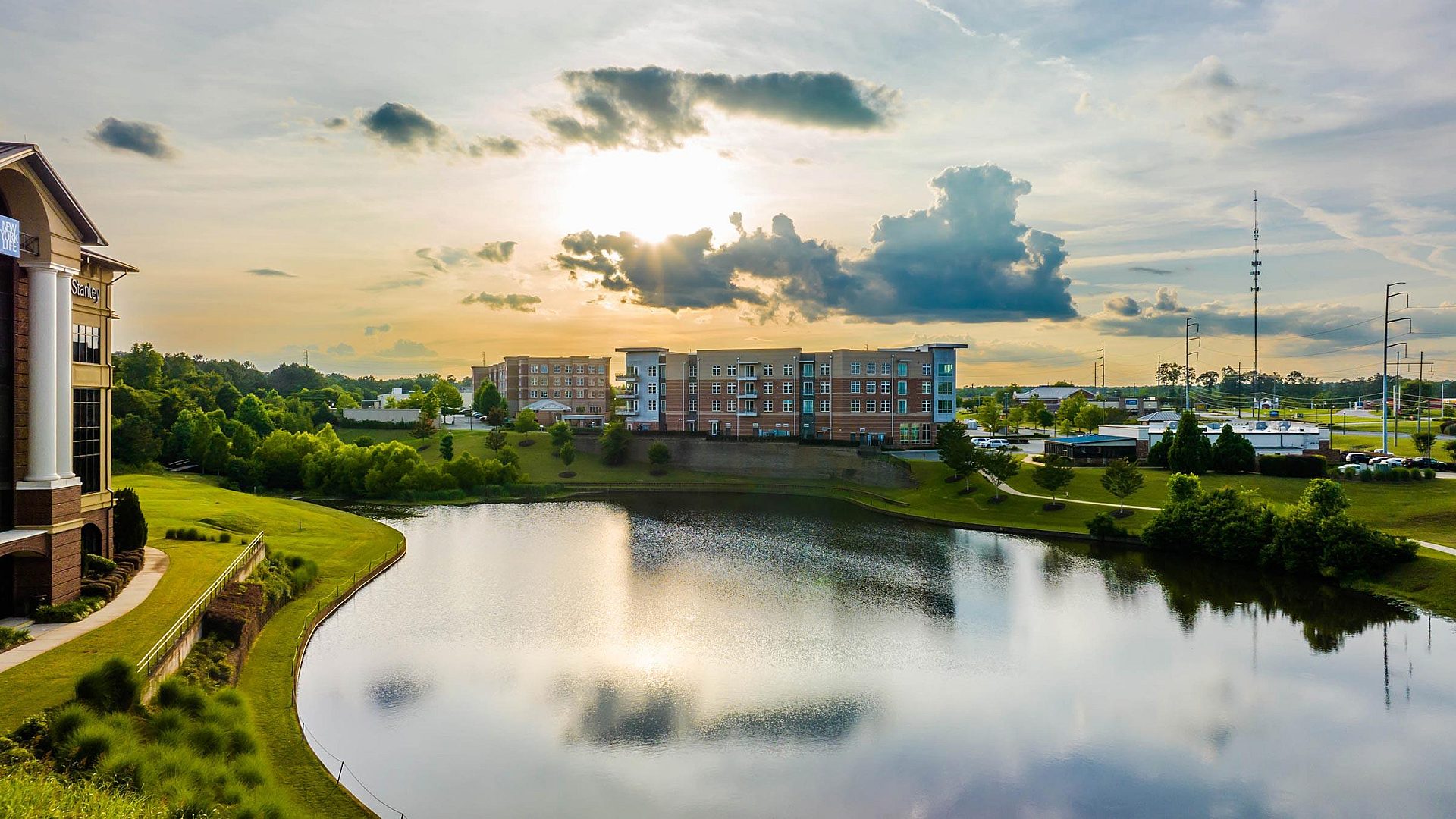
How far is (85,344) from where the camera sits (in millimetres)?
23938

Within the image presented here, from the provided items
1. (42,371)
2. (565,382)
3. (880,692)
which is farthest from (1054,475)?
(565,382)

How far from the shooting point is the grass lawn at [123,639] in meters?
15.5

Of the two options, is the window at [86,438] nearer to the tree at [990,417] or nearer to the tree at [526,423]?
the tree at [526,423]

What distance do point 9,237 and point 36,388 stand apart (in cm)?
372

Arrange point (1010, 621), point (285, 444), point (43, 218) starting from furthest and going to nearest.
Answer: point (285, 444) → point (1010, 621) → point (43, 218)

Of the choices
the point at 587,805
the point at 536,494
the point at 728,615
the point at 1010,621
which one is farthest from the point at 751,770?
the point at 536,494

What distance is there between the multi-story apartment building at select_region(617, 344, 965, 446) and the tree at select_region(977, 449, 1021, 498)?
1638cm

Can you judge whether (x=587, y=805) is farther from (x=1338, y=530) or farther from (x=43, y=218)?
(x=1338, y=530)

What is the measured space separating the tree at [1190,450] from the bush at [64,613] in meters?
53.6

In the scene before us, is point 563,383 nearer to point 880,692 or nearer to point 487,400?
point 487,400

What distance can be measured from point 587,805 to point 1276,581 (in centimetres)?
3149

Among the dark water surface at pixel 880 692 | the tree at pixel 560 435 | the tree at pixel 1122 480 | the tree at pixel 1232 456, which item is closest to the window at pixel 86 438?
the dark water surface at pixel 880 692

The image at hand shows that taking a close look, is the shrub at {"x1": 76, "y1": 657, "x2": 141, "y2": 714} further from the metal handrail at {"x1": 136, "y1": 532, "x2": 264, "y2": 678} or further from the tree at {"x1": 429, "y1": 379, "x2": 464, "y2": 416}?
the tree at {"x1": 429, "y1": 379, "x2": 464, "y2": 416}

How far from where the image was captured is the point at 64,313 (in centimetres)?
2158
